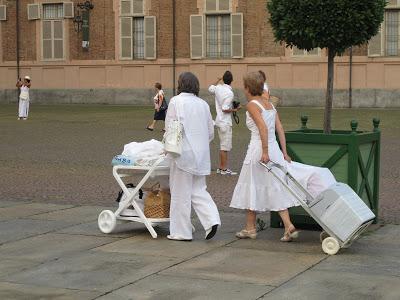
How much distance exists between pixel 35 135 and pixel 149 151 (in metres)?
15.4

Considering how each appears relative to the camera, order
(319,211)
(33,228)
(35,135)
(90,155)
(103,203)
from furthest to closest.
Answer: (35,135) → (90,155) → (103,203) → (33,228) → (319,211)

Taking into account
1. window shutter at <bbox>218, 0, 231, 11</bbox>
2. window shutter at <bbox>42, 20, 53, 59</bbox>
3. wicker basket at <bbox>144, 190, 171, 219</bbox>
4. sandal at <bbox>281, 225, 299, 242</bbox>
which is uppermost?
window shutter at <bbox>218, 0, 231, 11</bbox>

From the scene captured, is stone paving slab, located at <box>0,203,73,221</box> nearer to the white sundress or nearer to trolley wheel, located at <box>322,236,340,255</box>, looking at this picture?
the white sundress

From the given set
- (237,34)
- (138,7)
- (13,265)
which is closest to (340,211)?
(13,265)

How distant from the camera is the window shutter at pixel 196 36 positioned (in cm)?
3938

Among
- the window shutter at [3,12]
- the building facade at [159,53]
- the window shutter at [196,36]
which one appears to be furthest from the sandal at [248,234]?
the window shutter at [3,12]

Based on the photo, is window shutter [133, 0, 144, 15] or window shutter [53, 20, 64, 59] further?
window shutter [53, 20, 64, 59]

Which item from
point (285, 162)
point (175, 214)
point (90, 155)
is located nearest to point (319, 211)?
point (285, 162)

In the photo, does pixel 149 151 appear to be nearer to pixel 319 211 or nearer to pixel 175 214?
pixel 175 214

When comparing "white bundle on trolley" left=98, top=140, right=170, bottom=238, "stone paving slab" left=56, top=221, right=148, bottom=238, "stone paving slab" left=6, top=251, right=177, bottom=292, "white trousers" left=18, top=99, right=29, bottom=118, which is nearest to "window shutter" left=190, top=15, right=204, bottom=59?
"white trousers" left=18, top=99, right=29, bottom=118

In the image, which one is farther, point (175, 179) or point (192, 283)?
point (175, 179)

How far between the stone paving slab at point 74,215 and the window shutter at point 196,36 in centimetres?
2842

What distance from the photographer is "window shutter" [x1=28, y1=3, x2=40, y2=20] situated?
4294 cm

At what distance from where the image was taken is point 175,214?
9.23m
